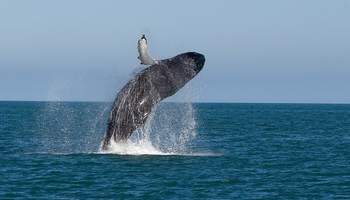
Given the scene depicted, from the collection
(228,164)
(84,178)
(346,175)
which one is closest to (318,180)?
(346,175)

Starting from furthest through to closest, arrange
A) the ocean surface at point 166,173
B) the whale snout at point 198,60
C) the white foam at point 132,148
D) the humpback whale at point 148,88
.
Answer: the white foam at point 132,148
the humpback whale at point 148,88
the whale snout at point 198,60
the ocean surface at point 166,173

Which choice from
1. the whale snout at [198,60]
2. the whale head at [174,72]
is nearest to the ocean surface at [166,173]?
the whale head at [174,72]

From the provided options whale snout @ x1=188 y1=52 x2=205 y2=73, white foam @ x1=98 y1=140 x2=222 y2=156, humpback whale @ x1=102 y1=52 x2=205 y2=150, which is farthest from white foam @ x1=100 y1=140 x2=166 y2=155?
whale snout @ x1=188 y1=52 x2=205 y2=73

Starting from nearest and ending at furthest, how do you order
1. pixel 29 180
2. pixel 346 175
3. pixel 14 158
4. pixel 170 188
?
pixel 170 188 < pixel 29 180 < pixel 346 175 < pixel 14 158

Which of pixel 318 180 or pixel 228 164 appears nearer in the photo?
pixel 318 180

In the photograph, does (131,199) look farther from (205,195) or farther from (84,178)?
(84,178)

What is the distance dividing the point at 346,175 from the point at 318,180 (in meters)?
2.17

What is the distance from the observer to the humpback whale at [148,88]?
28.5 meters

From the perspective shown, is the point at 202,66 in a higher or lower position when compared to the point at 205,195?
higher

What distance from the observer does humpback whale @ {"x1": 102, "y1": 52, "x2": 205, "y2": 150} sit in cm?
2847

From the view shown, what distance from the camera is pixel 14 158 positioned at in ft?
114

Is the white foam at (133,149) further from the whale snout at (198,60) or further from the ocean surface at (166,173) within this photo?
the whale snout at (198,60)

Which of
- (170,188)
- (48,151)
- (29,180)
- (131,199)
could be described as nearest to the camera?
(131,199)

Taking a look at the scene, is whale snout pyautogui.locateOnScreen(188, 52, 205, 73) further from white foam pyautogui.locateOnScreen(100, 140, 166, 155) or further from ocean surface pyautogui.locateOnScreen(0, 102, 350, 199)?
white foam pyautogui.locateOnScreen(100, 140, 166, 155)
